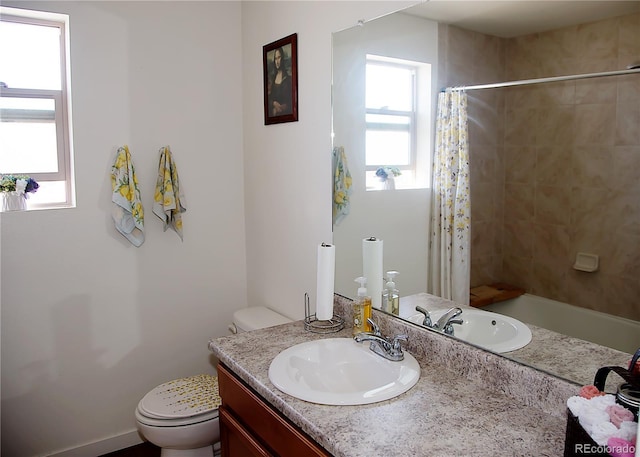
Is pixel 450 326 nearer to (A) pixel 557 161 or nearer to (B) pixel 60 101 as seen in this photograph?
(A) pixel 557 161

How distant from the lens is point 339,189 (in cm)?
211

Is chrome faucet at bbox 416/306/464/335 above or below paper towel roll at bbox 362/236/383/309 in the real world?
below

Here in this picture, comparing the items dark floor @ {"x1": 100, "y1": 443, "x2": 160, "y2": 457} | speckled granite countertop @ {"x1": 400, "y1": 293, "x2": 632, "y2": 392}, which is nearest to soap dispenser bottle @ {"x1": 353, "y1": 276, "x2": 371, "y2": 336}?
speckled granite countertop @ {"x1": 400, "y1": 293, "x2": 632, "y2": 392}

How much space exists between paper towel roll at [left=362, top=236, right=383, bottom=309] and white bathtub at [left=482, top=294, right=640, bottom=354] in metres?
0.55

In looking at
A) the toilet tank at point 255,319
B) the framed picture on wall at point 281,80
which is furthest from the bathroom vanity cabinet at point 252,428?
the framed picture on wall at point 281,80

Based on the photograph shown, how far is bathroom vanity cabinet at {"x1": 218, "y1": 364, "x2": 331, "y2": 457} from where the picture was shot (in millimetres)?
1390

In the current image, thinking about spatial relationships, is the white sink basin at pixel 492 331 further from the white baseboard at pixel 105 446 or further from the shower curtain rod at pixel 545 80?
the white baseboard at pixel 105 446

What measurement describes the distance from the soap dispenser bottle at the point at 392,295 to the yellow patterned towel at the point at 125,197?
1.30 metres

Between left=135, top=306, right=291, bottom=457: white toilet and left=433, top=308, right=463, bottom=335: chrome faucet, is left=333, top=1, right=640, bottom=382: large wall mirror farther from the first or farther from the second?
left=135, top=306, right=291, bottom=457: white toilet

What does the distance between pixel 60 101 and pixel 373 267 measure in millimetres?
1696

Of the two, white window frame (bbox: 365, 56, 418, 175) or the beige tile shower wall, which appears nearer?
the beige tile shower wall

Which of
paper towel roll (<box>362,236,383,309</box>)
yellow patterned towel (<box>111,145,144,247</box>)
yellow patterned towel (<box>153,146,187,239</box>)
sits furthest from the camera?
yellow patterned towel (<box>153,146,187,239</box>)

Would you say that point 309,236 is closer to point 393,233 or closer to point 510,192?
point 393,233

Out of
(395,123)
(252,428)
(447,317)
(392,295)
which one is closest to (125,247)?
(252,428)
